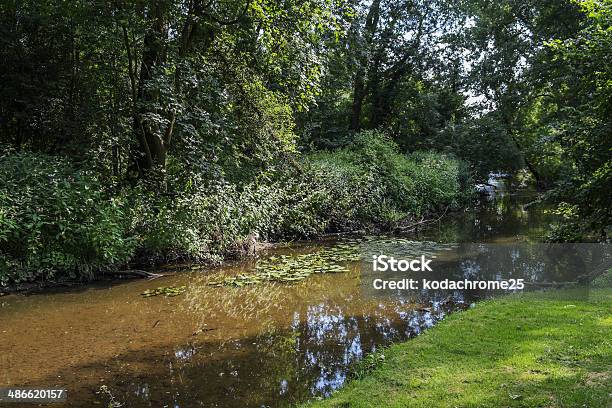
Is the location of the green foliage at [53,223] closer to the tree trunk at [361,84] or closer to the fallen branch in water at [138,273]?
the fallen branch in water at [138,273]

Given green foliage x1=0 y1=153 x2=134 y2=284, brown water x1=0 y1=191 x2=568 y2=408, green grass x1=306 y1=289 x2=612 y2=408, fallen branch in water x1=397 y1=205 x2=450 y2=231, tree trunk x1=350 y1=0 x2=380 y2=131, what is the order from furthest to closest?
tree trunk x1=350 y1=0 x2=380 y2=131
fallen branch in water x1=397 y1=205 x2=450 y2=231
green foliage x1=0 y1=153 x2=134 y2=284
brown water x1=0 y1=191 x2=568 y2=408
green grass x1=306 y1=289 x2=612 y2=408

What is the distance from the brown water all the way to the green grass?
2.43 feet

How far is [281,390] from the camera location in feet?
16.8

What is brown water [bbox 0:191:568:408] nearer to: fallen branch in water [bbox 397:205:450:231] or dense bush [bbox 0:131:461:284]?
dense bush [bbox 0:131:461:284]

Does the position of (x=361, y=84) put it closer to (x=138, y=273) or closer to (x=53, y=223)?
(x=138, y=273)

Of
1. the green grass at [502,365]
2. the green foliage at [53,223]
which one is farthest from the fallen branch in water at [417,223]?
the green grass at [502,365]

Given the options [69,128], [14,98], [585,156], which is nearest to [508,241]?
[585,156]

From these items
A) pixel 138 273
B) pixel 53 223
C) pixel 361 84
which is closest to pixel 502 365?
pixel 138 273

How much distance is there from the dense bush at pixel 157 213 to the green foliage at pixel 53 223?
0.07ft

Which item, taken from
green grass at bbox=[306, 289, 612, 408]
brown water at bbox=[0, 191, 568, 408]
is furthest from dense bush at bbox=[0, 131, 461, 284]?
green grass at bbox=[306, 289, 612, 408]

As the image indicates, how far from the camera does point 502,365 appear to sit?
4.68 m

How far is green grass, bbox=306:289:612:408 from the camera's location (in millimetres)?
3965

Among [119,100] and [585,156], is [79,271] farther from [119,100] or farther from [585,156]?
[585,156]

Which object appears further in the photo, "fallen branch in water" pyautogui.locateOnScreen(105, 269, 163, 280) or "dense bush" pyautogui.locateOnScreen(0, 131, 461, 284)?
"fallen branch in water" pyautogui.locateOnScreen(105, 269, 163, 280)
